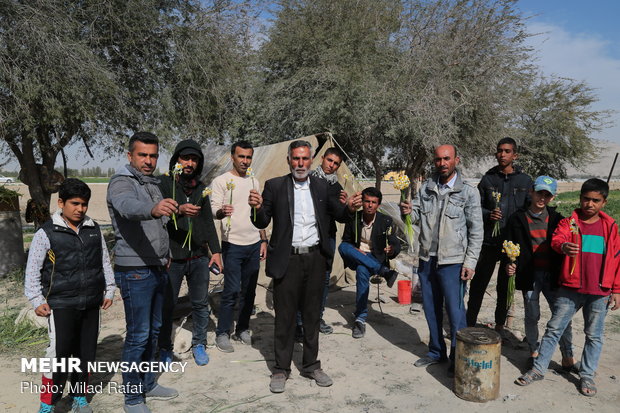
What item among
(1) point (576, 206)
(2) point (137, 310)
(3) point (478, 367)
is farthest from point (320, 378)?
(1) point (576, 206)

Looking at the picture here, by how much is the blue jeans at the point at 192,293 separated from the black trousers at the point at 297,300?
2.68 ft

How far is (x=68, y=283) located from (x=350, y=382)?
2507mm

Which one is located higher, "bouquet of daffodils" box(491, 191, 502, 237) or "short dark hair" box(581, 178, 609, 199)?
"short dark hair" box(581, 178, 609, 199)

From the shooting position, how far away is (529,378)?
161 inches

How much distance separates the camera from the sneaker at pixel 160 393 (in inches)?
151

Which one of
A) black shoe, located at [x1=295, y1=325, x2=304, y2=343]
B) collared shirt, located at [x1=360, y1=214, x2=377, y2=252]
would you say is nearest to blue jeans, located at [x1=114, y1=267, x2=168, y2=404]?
black shoe, located at [x1=295, y1=325, x2=304, y2=343]

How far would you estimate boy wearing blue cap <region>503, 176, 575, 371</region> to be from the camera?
171 inches

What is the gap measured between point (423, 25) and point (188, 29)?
5553 mm

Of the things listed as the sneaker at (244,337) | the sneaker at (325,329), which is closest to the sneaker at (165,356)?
the sneaker at (244,337)

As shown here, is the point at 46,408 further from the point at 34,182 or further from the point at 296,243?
the point at 34,182

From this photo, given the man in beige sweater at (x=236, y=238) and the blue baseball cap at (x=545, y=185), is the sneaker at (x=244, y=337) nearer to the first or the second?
the man in beige sweater at (x=236, y=238)

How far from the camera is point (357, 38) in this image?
37.1 feet

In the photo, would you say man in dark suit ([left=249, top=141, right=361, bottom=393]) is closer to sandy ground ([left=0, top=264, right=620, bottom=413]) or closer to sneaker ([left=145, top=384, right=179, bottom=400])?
sandy ground ([left=0, top=264, right=620, bottom=413])

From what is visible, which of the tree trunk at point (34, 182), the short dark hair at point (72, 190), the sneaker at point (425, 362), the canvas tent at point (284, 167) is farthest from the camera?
the tree trunk at point (34, 182)
